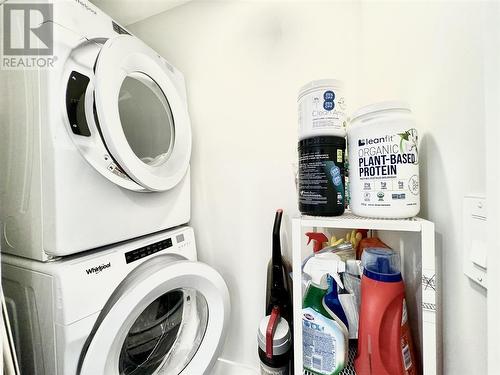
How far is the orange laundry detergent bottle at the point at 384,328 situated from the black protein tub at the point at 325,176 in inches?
7.5

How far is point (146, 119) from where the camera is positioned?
92 centimetres

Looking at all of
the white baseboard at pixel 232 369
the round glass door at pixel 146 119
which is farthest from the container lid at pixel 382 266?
the white baseboard at pixel 232 369

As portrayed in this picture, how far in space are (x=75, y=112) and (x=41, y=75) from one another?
0.12 meters

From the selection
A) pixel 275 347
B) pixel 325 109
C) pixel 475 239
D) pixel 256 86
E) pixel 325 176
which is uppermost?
pixel 256 86

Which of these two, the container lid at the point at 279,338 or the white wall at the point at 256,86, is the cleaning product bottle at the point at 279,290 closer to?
the container lid at the point at 279,338

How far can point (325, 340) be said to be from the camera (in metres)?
0.51

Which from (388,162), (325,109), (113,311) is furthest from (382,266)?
(113,311)

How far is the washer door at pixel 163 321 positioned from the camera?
60 centimetres

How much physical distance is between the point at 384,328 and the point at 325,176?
1.28 ft

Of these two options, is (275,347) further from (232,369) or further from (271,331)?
(232,369)

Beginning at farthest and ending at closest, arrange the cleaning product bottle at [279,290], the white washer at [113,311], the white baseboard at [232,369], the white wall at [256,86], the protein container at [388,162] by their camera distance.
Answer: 1. the white baseboard at [232,369]
2. the cleaning product bottle at [279,290]
3. the white wall at [256,86]
4. the white washer at [113,311]
5. the protein container at [388,162]

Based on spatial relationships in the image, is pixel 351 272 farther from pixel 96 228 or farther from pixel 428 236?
pixel 96 228

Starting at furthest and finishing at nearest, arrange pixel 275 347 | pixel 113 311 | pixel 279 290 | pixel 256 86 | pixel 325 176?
pixel 256 86 → pixel 279 290 → pixel 275 347 → pixel 113 311 → pixel 325 176

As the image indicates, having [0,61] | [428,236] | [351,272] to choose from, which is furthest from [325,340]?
[0,61]
